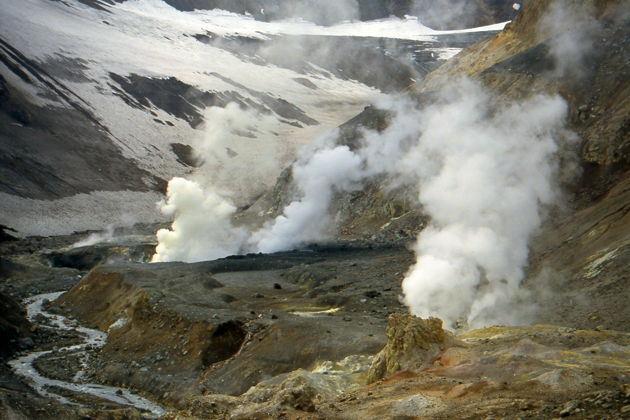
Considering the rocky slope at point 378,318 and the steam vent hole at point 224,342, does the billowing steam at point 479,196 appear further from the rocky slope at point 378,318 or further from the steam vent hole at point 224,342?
the steam vent hole at point 224,342

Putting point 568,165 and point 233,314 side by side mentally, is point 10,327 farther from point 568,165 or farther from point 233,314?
point 568,165

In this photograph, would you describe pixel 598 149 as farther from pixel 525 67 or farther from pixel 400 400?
pixel 400 400

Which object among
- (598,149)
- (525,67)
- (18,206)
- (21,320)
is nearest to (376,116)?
(525,67)

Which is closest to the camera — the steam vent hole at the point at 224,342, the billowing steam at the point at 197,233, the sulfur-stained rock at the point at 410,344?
the sulfur-stained rock at the point at 410,344

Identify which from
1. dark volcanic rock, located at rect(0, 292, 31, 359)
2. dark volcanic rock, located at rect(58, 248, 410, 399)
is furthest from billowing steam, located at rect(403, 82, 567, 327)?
dark volcanic rock, located at rect(0, 292, 31, 359)

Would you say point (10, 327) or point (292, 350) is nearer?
point (292, 350)

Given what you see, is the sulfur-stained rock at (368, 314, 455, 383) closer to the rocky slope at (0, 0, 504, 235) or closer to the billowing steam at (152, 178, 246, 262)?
the billowing steam at (152, 178, 246, 262)

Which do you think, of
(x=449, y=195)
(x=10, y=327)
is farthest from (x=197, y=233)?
(x=449, y=195)

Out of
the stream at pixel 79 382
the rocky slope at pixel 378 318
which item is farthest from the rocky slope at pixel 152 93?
the stream at pixel 79 382

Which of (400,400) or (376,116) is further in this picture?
(376,116)

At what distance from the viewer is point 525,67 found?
34.2m

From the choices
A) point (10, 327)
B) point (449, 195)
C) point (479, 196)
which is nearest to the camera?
point (10, 327)

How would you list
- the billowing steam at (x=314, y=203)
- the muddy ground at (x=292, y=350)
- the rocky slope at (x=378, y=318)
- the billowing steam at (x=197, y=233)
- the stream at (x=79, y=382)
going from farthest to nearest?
the billowing steam at (x=197, y=233)
the billowing steam at (x=314, y=203)
the stream at (x=79, y=382)
the rocky slope at (x=378, y=318)
the muddy ground at (x=292, y=350)

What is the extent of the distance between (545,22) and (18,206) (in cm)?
4310
